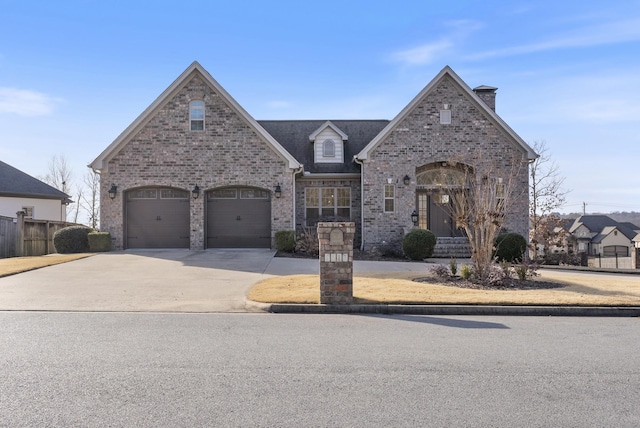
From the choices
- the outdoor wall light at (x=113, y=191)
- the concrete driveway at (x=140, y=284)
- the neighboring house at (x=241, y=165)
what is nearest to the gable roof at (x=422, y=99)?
the neighboring house at (x=241, y=165)

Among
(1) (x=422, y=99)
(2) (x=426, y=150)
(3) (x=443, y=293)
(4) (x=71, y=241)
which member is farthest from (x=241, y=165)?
(3) (x=443, y=293)

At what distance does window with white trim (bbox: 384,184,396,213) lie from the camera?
899 inches

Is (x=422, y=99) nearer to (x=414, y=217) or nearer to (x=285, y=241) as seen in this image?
(x=414, y=217)

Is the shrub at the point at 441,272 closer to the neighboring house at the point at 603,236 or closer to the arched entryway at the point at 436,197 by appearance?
the arched entryway at the point at 436,197

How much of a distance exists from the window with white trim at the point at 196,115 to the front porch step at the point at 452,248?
11.8 meters

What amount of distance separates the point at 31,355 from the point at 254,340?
107 inches

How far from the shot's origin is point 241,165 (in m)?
22.2

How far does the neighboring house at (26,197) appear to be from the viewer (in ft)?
95.9

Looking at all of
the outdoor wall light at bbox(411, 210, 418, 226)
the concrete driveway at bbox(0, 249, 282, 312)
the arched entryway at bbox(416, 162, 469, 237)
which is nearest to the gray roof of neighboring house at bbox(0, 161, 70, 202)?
the concrete driveway at bbox(0, 249, 282, 312)

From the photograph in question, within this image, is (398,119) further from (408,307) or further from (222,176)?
(408,307)

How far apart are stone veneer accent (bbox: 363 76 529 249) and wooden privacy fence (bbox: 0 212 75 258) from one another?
589 inches

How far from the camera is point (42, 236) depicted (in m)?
23.3

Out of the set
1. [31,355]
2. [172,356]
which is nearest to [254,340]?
[172,356]

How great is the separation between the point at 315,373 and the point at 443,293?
20.1ft
